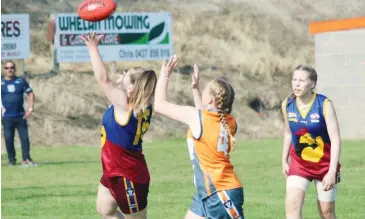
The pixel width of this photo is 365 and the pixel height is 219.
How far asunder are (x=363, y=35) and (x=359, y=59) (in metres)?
0.63

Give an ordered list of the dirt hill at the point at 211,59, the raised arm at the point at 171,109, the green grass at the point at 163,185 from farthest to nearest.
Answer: the dirt hill at the point at 211,59 → the green grass at the point at 163,185 → the raised arm at the point at 171,109

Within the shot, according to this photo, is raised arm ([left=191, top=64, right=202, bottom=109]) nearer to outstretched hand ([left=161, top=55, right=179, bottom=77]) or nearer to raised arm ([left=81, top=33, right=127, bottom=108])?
outstretched hand ([left=161, top=55, right=179, bottom=77])

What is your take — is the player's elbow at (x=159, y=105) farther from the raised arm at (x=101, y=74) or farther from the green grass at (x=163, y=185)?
the green grass at (x=163, y=185)

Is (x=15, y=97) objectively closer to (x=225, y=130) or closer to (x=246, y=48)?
(x=225, y=130)

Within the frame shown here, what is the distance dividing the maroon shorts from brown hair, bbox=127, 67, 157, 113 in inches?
25.8

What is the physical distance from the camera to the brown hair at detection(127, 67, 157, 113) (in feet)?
28.8

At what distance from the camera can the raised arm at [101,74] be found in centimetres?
865

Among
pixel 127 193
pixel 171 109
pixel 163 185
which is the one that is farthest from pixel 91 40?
pixel 163 185

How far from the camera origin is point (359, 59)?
26.9 m

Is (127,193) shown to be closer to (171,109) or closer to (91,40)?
(171,109)

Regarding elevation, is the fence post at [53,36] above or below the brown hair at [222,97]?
above

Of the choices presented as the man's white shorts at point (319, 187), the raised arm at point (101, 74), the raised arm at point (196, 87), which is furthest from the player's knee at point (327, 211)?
the raised arm at point (101, 74)

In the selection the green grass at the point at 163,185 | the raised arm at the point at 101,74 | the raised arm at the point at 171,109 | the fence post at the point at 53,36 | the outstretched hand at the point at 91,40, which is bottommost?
the green grass at the point at 163,185

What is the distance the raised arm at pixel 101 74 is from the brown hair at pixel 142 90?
8cm
